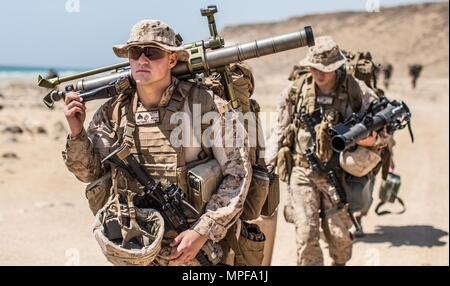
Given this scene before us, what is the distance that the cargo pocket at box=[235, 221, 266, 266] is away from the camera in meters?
4.29

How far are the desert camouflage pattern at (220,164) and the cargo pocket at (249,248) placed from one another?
330mm

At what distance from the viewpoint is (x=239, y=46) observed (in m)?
4.30

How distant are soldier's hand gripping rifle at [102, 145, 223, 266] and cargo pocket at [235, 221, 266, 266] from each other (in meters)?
0.33

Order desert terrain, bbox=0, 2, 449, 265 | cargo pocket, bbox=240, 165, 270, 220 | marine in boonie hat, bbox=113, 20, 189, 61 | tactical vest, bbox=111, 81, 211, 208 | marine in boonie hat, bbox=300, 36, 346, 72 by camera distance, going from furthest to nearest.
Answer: desert terrain, bbox=0, 2, 449, 265 < marine in boonie hat, bbox=300, 36, 346, 72 < cargo pocket, bbox=240, 165, 270, 220 < tactical vest, bbox=111, 81, 211, 208 < marine in boonie hat, bbox=113, 20, 189, 61

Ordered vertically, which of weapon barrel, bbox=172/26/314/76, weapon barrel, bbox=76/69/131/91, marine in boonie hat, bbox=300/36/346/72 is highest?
weapon barrel, bbox=172/26/314/76

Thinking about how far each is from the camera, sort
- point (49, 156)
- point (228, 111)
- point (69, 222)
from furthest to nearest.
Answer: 1. point (49, 156)
2. point (69, 222)
3. point (228, 111)

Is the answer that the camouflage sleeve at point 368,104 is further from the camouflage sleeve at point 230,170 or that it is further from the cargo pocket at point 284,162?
the camouflage sleeve at point 230,170

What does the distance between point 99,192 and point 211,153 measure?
601mm

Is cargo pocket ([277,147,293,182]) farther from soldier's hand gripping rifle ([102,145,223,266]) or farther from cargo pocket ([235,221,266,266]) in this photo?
soldier's hand gripping rifle ([102,145,223,266])

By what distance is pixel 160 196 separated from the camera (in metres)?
3.92

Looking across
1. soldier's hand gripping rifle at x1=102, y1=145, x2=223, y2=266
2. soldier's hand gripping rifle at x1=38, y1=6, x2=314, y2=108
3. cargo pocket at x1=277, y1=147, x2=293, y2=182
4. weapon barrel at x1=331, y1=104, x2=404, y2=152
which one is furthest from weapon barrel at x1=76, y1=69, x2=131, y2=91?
cargo pocket at x1=277, y1=147, x2=293, y2=182

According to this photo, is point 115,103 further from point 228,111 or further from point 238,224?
point 238,224
